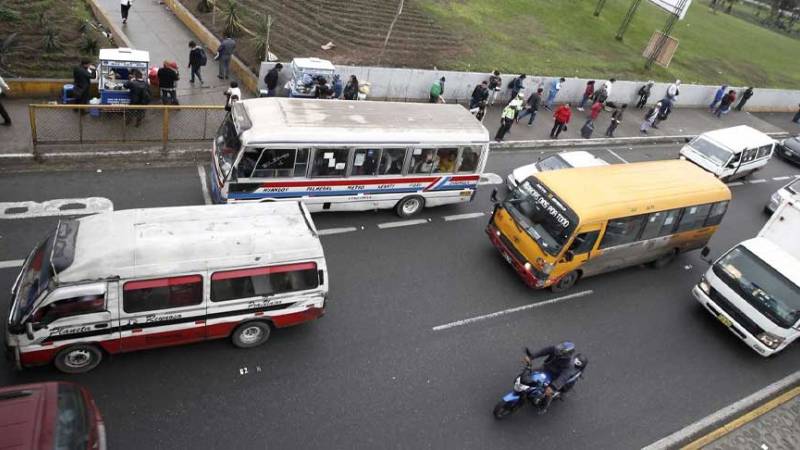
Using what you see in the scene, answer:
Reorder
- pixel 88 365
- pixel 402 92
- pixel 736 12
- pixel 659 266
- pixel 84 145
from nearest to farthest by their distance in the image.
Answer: pixel 88 365 → pixel 84 145 → pixel 659 266 → pixel 402 92 → pixel 736 12

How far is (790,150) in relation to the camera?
980 inches

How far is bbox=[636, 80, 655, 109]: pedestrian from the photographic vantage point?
85.9ft

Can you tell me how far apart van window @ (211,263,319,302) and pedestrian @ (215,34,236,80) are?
12354 millimetres

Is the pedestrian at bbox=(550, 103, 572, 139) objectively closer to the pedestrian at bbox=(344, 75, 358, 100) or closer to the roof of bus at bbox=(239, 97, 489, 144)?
the roof of bus at bbox=(239, 97, 489, 144)

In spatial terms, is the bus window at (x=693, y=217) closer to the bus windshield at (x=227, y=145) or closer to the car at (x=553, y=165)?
the car at (x=553, y=165)

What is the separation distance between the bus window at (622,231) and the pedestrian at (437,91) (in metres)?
9.60

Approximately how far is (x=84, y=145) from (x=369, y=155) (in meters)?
7.41

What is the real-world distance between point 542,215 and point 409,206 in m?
3.59

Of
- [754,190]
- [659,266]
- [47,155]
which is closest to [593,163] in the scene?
[659,266]

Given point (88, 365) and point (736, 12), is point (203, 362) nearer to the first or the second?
point (88, 365)

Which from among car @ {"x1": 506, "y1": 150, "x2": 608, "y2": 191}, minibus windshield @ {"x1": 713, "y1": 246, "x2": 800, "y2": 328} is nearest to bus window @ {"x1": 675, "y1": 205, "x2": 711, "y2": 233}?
minibus windshield @ {"x1": 713, "y1": 246, "x2": 800, "y2": 328}

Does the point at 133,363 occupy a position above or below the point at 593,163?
below

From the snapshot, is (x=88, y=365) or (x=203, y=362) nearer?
(x=88, y=365)

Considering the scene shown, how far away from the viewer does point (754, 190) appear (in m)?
21.5
